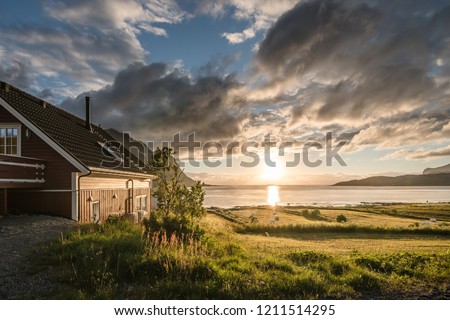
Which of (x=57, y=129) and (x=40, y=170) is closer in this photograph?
(x=40, y=170)

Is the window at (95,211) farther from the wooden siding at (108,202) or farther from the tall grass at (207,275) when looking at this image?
the tall grass at (207,275)

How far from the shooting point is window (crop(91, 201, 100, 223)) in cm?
1669

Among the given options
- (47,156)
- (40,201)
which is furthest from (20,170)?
(40,201)

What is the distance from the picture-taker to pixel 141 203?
24484mm

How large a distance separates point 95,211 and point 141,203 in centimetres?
740

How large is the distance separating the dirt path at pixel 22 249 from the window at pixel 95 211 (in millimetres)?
2143

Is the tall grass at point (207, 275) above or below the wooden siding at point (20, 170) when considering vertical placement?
below

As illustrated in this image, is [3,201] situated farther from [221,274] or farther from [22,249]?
[221,274]

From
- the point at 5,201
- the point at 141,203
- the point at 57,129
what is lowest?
the point at 141,203

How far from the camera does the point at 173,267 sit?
7.70 metres

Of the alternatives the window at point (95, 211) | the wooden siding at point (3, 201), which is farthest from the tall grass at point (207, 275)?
the window at point (95, 211)

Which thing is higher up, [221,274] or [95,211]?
[95,211]

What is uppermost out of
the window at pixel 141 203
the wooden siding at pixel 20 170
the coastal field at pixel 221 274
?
the wooden siding at pixel 20 170

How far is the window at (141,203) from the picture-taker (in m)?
23.4
